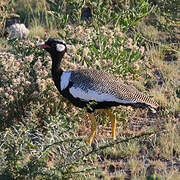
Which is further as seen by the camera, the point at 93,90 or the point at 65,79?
the point at 65,79

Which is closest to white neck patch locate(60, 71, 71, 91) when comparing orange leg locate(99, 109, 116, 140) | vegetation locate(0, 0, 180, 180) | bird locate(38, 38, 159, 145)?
bird locate(38, 38, 159, 145)

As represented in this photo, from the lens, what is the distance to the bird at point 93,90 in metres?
4.52

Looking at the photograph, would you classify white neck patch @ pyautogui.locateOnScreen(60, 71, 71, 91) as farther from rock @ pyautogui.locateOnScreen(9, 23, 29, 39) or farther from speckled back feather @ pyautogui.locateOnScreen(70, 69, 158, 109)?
rock @ pyautogui.locateOnScreen(9, 23, 29, 39)

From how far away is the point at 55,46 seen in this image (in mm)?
4797

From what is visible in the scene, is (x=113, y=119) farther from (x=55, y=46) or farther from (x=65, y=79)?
(x=55, y=46)

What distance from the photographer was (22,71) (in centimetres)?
498

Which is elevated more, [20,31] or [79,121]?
→ [79,121]

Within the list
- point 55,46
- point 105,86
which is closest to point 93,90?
point 105,86

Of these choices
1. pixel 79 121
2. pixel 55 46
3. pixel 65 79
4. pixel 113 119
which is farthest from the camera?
pixel 79 121

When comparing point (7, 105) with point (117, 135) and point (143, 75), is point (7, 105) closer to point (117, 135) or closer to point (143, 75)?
point (117, 135)

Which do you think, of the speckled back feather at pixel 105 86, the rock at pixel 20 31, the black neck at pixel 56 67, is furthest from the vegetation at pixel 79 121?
the rock at pixel 20 31

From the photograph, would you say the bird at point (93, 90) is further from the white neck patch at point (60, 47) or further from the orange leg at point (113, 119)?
the orange leg at point (113, 119)

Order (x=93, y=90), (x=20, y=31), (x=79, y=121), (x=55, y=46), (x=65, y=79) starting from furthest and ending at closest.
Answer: (x=20, y=31) < (x=79, y=121) < (x=55, y=46) < (x=65, y=79) < (x=93, y=90)

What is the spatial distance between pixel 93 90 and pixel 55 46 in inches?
26.9
